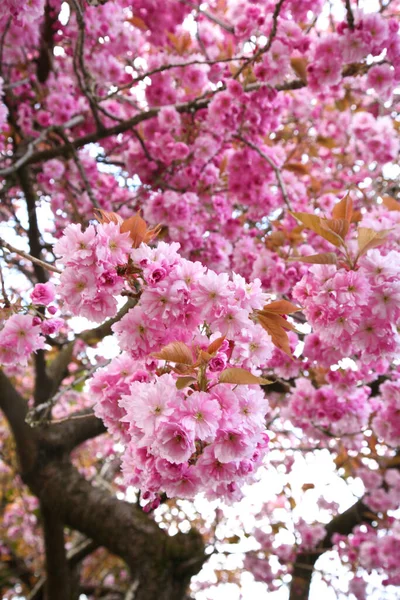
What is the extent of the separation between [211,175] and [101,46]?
4.21 feet

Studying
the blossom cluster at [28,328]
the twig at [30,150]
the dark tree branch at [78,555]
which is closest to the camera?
the blossom cluster at [28,328]

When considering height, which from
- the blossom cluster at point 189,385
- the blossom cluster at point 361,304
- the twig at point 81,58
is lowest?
the blossom cluster at point 189,385

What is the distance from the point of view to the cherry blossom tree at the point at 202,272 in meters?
1.06

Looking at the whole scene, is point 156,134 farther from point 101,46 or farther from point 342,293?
point 342,293

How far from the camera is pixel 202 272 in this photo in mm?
1078

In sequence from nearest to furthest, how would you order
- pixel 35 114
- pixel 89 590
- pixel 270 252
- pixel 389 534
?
pixel 270 252, pixel 35 114, pixel 389 534, pixel 89 590

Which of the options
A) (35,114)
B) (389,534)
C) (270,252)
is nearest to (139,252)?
(270,252)

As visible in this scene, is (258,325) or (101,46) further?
(101,46)

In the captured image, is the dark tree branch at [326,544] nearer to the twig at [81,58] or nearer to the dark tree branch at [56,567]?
the dark tree branch at [56,567]

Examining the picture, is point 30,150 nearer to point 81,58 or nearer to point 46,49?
point 81,58

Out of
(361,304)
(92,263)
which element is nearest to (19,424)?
(92,263)

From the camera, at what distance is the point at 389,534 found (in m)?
4.07

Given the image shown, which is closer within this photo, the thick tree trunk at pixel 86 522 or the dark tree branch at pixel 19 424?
the thick tree trunk at pixel 86 522

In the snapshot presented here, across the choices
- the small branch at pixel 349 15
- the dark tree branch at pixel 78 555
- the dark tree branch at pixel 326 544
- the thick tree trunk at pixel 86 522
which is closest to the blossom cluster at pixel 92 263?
the small branch at pixel 349 15
